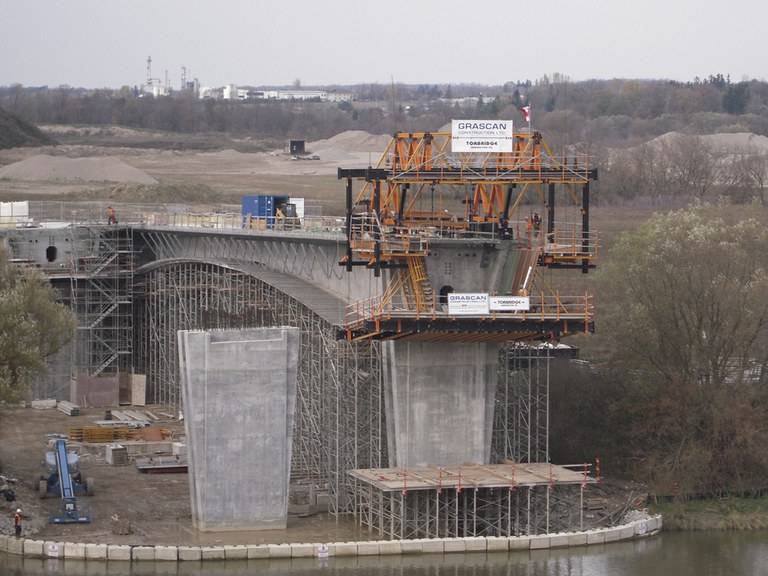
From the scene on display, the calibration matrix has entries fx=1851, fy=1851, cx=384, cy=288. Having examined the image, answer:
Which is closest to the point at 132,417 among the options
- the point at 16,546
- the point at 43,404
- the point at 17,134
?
the point at 43,404

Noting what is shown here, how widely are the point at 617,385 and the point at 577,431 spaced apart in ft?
9.16

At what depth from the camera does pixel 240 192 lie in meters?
151

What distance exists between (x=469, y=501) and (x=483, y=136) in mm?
11736

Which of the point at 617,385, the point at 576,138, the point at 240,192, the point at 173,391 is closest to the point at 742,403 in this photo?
the point at 617,385

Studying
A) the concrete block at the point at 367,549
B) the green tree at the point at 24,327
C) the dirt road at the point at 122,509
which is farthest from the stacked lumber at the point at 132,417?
the concrete block at the point at 367,549

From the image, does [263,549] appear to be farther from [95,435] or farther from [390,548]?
[95,435]

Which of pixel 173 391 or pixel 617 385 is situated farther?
pixel 173 391

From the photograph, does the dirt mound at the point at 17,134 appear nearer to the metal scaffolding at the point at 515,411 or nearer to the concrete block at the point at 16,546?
the metal scaffolding at the point at 515,411

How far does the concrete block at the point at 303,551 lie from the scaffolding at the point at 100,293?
33.2 meters

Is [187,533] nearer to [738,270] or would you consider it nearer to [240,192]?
[738,270]

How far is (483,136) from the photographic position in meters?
59.3

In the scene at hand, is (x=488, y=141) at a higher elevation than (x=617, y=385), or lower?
higher

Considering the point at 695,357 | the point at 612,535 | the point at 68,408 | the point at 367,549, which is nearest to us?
the point at 367,549

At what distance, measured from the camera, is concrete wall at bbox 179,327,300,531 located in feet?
184
